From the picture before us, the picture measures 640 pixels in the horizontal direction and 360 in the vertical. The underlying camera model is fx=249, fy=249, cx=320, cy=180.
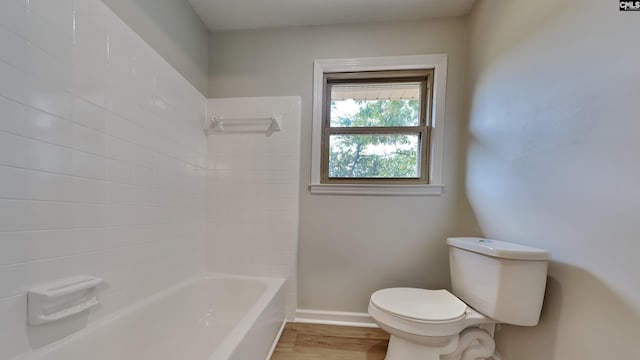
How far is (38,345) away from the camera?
2.74ft

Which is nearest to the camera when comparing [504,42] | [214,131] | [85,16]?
[85,16]

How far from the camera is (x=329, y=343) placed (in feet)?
5.36

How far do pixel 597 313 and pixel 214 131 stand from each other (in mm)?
2279

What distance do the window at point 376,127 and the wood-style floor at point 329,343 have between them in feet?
3.57

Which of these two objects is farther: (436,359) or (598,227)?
(436,359)

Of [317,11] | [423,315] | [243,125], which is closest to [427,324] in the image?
[423,315]

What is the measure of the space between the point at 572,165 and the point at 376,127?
119 centimetres

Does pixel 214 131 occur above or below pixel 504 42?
below

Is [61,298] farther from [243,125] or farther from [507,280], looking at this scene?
[507,280]

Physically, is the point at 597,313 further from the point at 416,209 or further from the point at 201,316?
the point at 201,316

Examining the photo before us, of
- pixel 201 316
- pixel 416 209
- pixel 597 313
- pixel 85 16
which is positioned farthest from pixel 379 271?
pixel 85 16

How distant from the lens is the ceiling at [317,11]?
1.70 metres

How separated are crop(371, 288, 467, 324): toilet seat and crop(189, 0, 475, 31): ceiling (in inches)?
73.9

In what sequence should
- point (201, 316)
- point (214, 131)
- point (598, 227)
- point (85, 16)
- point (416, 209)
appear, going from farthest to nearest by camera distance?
point (214, 131) → point (416, 209) → point (201, 316) → point (85, 16) → point (598, 227)
